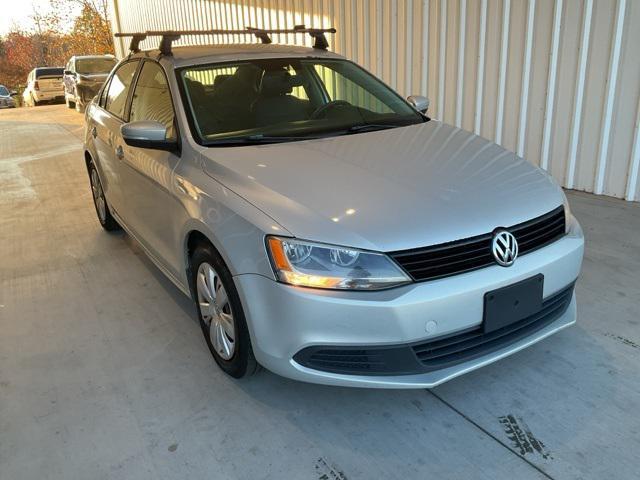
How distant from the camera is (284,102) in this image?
328 cm

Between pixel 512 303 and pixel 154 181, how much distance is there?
6.47 ft

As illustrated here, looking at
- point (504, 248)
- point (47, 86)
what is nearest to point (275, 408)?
point (504, 248)

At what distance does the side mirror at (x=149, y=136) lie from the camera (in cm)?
287

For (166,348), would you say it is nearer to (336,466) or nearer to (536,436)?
(336,466)

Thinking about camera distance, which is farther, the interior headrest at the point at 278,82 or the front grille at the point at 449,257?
the interior headrest at the point at 278,82

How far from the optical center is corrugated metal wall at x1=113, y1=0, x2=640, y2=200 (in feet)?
15.7

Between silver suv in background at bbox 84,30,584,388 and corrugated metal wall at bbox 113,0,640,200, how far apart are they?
2.40 m

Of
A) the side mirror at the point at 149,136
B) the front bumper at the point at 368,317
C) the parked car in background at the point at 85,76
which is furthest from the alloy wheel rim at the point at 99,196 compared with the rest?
the parked car in background at the point at 85,76

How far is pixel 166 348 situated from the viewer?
3.01 metres

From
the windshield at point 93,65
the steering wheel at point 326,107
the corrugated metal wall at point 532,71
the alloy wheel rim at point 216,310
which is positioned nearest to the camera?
the alloy wheel rim at point 216,310

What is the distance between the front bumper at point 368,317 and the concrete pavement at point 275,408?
28 centimetres

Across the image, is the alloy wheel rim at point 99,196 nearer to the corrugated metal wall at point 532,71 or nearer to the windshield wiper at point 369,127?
the windshield wiper at point 369,127

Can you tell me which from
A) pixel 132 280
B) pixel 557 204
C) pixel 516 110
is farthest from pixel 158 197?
pixel 516 110

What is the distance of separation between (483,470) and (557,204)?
3.84 ft
